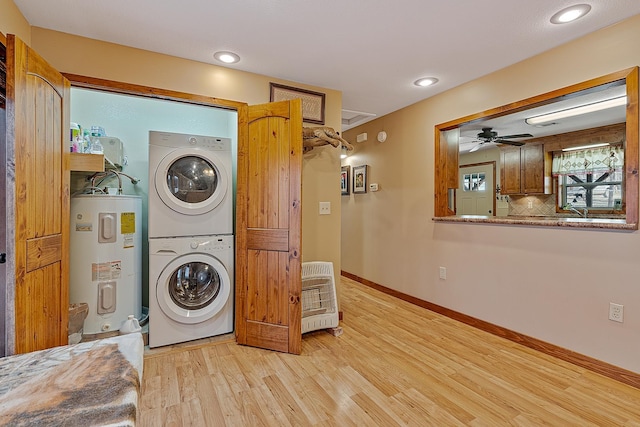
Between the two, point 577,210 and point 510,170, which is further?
point 510,170

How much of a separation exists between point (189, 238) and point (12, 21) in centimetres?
168

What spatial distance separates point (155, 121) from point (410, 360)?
3.43m

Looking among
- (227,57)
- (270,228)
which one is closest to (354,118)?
(227,57)

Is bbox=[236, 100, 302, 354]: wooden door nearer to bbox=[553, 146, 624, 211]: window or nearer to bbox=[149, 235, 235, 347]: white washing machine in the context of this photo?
bbox=[149, 235, 235, 347]: white washing machine

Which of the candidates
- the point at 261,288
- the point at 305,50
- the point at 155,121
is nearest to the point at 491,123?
the point at 305,50

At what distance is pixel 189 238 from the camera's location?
2.52 meters

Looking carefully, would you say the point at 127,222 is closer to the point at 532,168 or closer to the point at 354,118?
the point at 354,118

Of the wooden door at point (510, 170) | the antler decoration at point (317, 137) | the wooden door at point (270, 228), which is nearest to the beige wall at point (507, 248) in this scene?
the antler decoration at point (317, 137)

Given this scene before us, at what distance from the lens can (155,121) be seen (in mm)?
3336

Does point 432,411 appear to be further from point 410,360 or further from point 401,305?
point 401,305

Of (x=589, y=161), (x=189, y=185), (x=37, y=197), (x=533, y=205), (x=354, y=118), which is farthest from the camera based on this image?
(x=533, y=205)

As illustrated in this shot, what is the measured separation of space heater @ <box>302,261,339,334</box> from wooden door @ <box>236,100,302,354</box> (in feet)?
1.20

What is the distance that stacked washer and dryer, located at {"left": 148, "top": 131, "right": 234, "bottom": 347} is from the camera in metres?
2.44

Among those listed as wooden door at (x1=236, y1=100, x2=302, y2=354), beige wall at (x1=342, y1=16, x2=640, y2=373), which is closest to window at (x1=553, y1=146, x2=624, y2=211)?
beige wall at (x1=342, y1=16, x2=640, y2=373)
